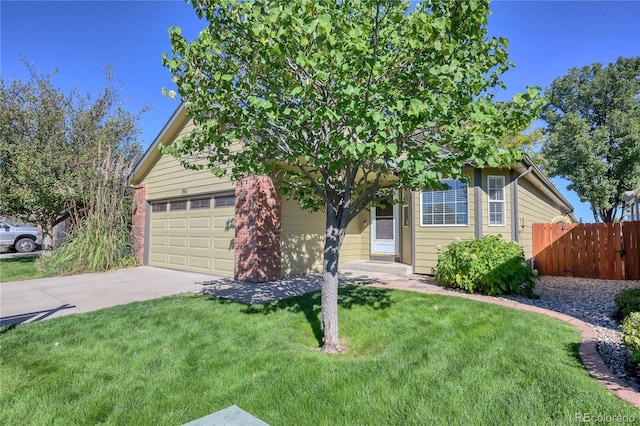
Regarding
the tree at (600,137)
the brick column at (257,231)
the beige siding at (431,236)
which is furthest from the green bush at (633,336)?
the tree at (600,137)

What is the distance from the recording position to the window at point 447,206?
28.5ft

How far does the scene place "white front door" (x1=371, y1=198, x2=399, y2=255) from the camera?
10273 millimetres

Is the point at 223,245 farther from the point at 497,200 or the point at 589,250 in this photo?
the point at 589,250

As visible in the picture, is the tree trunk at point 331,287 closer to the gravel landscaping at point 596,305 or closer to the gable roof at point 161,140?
the gravel landscaping at point 596,305

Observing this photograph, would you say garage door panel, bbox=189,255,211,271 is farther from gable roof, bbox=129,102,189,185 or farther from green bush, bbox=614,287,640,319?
green bush, bbox=614,287,640,319

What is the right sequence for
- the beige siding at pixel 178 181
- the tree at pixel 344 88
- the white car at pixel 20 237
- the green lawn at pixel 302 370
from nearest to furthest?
1. the green lawn at pixel 302 370
2. the tree at pixel 344 88
3. the beige siding at pixel 178 181
4. the white car at pixel 20 237

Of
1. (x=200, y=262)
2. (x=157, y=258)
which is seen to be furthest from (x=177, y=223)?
(x=200, y=262)

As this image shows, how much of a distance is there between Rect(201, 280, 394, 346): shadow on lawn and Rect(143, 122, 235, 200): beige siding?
3451mm

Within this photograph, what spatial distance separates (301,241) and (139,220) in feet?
20.9

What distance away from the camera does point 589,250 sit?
9250 mm

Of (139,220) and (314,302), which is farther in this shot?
(139,220)

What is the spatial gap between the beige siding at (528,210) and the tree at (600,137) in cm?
747

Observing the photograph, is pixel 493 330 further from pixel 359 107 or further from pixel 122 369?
pixel 122 369

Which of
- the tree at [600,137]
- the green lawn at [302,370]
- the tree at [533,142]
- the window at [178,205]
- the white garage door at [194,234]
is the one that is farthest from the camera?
the tree at [533,142]
